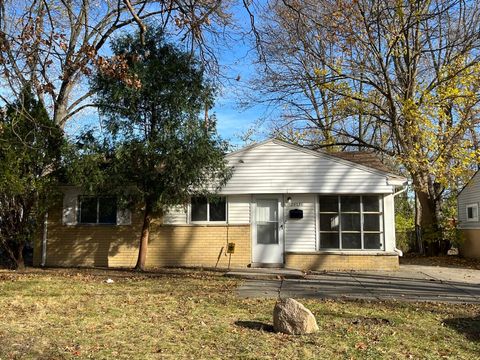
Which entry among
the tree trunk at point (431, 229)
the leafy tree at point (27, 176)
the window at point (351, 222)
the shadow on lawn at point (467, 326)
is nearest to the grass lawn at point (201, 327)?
the shadow on lawn at point (467, 326)

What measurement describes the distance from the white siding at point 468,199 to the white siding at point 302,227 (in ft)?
27.0

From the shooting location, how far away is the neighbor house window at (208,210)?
53.2ft

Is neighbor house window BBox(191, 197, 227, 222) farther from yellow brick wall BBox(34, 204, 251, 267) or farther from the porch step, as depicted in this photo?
the porch step

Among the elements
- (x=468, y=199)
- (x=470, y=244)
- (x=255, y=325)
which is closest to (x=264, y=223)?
(x=255, y=325)

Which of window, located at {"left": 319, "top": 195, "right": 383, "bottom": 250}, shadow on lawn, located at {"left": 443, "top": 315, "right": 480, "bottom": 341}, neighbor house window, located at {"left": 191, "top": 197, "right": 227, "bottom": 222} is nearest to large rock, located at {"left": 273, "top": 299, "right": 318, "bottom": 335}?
shadow on lawn, located at {"left": 443, "top": 315, "right": 480, "bottom": 341}

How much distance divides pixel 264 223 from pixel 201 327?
9037 millimetres

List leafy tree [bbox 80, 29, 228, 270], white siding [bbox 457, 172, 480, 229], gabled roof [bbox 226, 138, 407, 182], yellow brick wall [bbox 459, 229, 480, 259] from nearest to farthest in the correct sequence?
leafy tree [bbox 80, 29, 228, 270]
gabled roof [bbox 226, 138, 407, 182]
yellow brick wall [bbox 459, 229, 480, 259]
white siding [bbox 457, 172, 480, 229]

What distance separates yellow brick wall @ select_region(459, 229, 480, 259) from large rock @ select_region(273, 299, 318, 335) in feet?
51.0

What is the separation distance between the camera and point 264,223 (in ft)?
53.1

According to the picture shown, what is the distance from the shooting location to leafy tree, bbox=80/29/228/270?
13.3 meters

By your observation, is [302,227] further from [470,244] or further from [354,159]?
[470,244]

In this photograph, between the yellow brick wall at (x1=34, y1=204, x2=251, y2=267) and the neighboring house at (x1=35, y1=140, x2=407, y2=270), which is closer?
the neighboring house at (x1=35, y1=140, x2=407, y2=270)

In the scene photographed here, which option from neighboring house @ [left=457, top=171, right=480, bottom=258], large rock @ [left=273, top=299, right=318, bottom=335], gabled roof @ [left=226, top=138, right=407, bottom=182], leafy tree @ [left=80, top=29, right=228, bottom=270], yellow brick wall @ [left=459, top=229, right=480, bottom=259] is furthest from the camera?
neighboring house @ [left=457, top=171, right=480, bottom=258]

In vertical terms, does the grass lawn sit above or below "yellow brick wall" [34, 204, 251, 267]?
below
